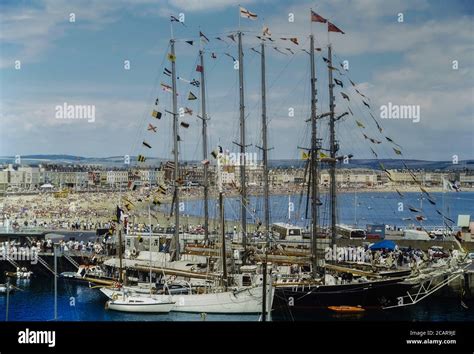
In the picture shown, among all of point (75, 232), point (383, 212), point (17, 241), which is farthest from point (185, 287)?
point (383, 212)

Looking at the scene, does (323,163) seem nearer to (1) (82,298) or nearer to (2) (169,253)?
(2) (169,253)

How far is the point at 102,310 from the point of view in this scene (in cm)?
1064

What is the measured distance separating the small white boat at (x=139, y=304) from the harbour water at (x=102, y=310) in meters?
0.12

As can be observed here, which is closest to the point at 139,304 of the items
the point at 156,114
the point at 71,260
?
the point at 156,114

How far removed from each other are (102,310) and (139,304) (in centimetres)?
66

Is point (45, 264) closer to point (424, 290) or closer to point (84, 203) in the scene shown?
point (84, 203)

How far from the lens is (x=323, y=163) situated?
11.1 m

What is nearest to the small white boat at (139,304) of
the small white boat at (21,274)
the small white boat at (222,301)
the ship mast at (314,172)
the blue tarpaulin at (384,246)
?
the small white boat at (222,301)

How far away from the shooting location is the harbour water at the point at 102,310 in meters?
9.62

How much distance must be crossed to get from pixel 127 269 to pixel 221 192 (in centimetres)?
325

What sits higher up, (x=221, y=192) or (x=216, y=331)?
(x=221, y=192)

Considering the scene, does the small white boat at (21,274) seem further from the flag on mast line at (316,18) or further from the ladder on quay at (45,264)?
the flag on mast line at (316,18)

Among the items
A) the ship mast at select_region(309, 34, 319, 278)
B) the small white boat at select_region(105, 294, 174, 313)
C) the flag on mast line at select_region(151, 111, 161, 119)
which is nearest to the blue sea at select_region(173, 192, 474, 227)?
the ship mast at select_region(309, 34, 319, 278)

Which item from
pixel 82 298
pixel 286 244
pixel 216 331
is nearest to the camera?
pixel 216 331
